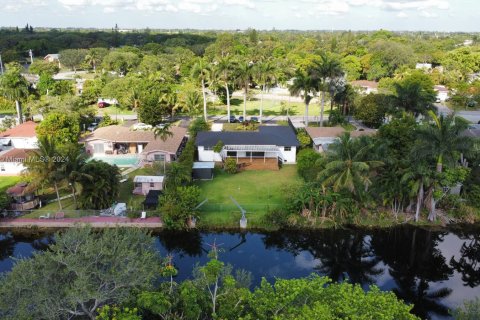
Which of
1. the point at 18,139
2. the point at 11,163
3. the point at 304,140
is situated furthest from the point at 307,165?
the point at 18,139

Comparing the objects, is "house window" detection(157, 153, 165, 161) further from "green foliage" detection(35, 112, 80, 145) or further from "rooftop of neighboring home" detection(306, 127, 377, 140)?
"rooftop of neighboring home" detection(306, 127, 377, 140)

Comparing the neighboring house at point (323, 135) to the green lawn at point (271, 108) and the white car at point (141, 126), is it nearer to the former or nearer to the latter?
the green lawn at point (271, 108)

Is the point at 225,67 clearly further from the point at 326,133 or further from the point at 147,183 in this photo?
the point at 147,183

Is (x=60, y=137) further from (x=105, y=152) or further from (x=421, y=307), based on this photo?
(x=421, y=307)

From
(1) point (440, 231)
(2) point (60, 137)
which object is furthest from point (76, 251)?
(2) point (60, 137)

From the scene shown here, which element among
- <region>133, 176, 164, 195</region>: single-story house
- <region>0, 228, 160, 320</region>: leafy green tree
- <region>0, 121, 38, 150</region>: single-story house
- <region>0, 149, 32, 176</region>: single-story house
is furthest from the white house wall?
<region>0, 228, 160, 320</region>: leafy green tree

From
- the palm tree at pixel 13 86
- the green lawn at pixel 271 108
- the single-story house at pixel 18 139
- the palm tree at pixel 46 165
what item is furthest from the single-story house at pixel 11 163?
the green lawn at pixel 271 108
